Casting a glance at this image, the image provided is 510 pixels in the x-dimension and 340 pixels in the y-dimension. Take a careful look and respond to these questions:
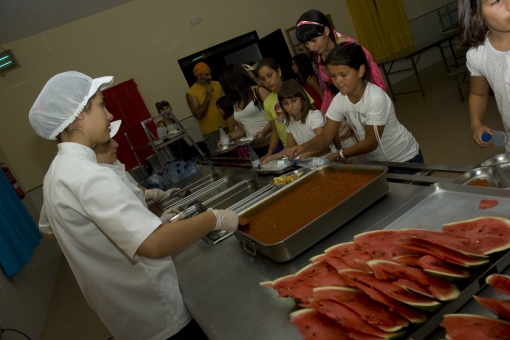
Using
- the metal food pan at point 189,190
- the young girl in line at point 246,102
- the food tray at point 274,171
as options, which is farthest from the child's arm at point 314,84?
the food tray at point 274,171

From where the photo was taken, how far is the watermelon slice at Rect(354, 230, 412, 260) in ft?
3.32

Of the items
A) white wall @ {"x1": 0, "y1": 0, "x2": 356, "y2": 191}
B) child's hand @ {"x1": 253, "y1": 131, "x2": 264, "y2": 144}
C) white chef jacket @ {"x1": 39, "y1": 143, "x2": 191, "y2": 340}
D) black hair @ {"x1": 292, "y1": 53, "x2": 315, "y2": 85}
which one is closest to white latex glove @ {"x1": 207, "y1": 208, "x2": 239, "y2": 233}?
white chef jacket @ {"x1": 39, "y1": 143, "x2": 191, "y2": 340}

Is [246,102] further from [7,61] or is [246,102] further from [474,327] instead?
[7,61]

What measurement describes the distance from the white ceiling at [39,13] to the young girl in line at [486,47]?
14.8 feet

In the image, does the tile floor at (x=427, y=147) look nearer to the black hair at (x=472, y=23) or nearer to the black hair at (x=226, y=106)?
the black hair at (x=226, y=106)

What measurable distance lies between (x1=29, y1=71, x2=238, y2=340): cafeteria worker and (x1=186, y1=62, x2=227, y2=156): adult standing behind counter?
4.17 meters

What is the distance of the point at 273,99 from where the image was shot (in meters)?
3.15

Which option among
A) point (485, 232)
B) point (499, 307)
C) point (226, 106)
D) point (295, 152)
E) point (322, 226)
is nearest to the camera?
point (499, 307)

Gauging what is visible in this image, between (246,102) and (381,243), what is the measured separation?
2.79 meters

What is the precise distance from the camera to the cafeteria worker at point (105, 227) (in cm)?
127

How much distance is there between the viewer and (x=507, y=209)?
111 centimetres

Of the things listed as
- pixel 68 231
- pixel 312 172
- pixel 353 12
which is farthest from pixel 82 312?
pixel 353 12

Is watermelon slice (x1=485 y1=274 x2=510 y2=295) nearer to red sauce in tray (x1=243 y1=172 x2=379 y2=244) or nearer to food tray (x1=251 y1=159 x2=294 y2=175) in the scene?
red sauce in tray (x1=243 y1=172 x2=379 y2=244)

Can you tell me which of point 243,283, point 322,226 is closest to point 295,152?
point 322,226
